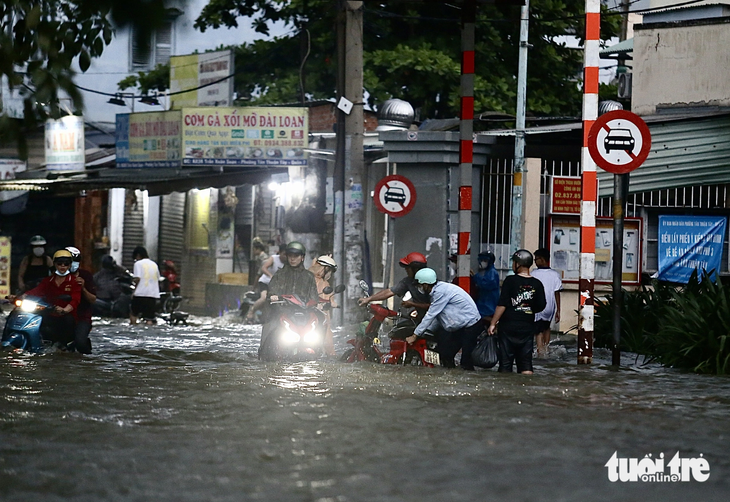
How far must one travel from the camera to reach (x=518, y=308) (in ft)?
39.5

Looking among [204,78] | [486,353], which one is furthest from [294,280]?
[204,78]

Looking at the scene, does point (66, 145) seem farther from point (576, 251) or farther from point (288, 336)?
point (288, 336)

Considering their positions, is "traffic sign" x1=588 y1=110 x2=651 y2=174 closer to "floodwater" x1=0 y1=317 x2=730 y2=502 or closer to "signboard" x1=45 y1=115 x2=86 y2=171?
"floodwater" x1=0 y1=317 x2=730 y2=502

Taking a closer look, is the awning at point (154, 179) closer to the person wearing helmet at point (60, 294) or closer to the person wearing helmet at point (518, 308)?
the person wearing helmet at point (60, 294)

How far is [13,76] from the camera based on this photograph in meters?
5.86

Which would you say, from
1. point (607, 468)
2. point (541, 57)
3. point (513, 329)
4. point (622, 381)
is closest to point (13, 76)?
point (607, 468)

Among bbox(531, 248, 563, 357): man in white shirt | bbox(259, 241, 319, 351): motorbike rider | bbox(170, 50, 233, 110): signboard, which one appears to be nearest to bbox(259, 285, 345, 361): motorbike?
bbox(259, 241, 319, 351): motorbike rider

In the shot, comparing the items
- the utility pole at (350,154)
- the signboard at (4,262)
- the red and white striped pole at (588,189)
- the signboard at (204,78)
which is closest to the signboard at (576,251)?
the utility pole at (350,154)

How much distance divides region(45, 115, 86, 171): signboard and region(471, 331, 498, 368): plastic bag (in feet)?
70.9

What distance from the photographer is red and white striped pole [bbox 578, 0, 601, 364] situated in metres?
13.4

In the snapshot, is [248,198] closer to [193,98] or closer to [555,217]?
[193,98]

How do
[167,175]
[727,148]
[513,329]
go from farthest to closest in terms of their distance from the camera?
1. [167,175]
2. [727,148]
3. [513,329]

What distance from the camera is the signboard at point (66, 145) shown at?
31875 millimetres

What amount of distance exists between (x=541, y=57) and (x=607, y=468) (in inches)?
1142
